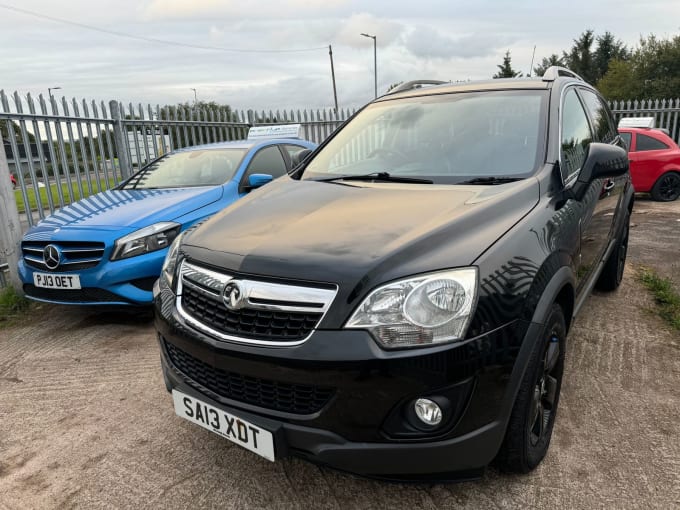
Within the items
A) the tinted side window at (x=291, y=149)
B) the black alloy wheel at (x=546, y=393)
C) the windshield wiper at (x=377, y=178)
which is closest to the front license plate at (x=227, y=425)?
the black alloy wheel at (x=546, y=393)

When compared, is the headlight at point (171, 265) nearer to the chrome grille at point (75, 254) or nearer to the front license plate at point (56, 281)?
the chrome grille at point (75, 254)

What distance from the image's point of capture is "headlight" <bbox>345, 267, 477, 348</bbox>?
1.65 metres

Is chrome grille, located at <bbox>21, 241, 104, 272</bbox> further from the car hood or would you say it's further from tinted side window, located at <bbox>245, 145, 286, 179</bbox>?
the car hood

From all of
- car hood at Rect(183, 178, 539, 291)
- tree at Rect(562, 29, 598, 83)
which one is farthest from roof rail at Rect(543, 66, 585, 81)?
tree at Rect(562, 29, 598, 83)

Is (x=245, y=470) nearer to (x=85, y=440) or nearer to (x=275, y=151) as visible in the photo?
(x=85, y=440)

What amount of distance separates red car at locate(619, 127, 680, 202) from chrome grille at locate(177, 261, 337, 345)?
31.1 ft

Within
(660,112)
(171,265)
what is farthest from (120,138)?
(660,112)

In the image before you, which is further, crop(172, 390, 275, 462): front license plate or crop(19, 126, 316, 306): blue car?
crop(19, 126, 316, 306): blue car

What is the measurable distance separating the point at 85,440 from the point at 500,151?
265 centimetres

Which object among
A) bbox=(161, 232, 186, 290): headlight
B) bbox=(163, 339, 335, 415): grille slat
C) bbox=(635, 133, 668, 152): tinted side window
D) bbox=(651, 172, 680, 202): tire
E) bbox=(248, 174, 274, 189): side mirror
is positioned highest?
bbox=(248, 174, 274, 189): side mirror

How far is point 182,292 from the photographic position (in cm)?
214

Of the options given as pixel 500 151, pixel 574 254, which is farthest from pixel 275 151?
pixel 574 254

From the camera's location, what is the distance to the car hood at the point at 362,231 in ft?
5.79

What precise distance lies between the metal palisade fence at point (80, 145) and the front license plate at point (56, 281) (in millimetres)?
1463
